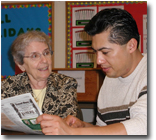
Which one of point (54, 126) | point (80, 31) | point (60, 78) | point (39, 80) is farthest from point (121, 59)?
point (80, 31)

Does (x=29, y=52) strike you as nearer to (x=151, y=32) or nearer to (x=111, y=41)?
(x=111, y=41)

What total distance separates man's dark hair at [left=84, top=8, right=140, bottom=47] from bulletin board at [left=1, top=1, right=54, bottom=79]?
7.10 ft

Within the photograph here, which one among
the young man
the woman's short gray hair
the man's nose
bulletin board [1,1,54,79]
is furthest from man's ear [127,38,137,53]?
bulletin board [1,1,54,79]

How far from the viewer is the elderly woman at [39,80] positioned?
1598 mm

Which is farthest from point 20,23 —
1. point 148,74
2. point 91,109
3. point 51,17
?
point 148,74

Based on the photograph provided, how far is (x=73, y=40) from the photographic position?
3.27 metres

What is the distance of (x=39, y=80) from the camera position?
1.74 meters

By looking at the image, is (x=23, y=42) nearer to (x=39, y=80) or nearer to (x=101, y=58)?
(x=39, y=80)

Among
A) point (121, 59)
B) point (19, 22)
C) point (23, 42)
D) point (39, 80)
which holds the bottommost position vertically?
point (39, 80)

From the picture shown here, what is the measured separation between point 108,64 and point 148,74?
0.23 metres

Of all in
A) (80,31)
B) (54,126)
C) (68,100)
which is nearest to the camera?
(54,126)

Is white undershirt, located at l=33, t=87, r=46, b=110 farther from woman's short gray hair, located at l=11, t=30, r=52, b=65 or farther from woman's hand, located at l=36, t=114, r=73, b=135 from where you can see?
woman's hand, located at l=36, t=114, r=73, b=135

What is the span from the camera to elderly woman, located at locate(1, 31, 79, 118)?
62.9 inches

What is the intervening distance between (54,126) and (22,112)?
239 mm
